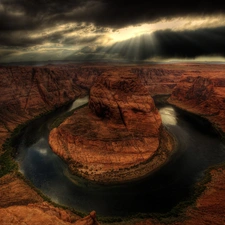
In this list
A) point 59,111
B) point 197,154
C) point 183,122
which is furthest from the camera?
point 59,111

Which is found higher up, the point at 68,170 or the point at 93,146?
the point at 93,146

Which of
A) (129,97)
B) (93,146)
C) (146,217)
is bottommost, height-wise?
(146,217)

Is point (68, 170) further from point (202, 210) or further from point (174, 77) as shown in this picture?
point (174, 77)

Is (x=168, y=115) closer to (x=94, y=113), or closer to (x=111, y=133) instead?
(x=94, y=113)

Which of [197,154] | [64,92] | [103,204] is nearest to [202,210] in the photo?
[103,204]

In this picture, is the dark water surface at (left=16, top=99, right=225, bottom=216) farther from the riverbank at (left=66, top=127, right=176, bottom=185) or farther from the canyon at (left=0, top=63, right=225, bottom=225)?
the canyon at (left=0, top=63, right=225, bottom=225)

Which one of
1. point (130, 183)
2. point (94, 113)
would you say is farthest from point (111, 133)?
point (130, 183)

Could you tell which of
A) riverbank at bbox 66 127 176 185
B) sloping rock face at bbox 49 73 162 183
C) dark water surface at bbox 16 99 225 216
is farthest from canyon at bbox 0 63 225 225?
dark water surface at bbox 16 99 225 216
